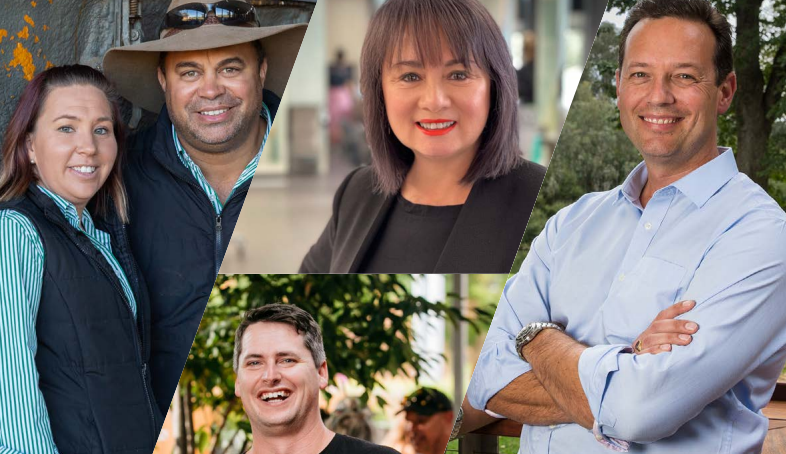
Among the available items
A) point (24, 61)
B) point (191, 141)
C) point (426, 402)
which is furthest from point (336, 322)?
point (24, 61)

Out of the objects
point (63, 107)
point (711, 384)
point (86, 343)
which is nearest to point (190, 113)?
point (63, 107)

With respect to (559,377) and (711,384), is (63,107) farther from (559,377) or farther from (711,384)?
(711,384)

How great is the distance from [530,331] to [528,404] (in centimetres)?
19

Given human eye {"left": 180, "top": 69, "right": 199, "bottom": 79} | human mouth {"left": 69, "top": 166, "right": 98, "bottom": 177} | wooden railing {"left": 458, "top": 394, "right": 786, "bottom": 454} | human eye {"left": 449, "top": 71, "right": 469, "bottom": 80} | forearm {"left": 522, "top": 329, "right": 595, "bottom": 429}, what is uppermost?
human eye {"left": 180, "top": 69, "right": 199, "bottom": 79}

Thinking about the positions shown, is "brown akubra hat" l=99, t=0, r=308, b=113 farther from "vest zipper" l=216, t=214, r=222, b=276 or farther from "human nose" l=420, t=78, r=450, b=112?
"human nose" l=420, t=78, r=450, b=112

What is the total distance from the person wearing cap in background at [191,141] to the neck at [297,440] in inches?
20.6

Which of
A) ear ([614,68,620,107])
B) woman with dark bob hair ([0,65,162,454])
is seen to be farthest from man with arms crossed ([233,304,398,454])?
ear ([614,68,620,107])

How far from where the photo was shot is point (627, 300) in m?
2.50

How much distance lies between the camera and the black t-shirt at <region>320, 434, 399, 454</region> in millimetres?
3059

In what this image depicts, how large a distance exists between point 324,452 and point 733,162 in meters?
1.46

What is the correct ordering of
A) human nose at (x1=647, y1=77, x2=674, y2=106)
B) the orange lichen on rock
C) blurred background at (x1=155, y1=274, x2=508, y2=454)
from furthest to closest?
the orange lichen on rock, blurred background at (x1=155, y1=274, x2=508, y2=454), human nose at (x1=647, y1=77, x2=674, y2=106)

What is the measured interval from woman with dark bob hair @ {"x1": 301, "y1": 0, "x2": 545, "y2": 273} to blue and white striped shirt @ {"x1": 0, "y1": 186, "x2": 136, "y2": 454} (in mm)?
936

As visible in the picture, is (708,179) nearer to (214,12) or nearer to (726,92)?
(726,92)

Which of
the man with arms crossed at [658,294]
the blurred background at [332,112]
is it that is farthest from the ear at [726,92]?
the blurred background at [332,112]
